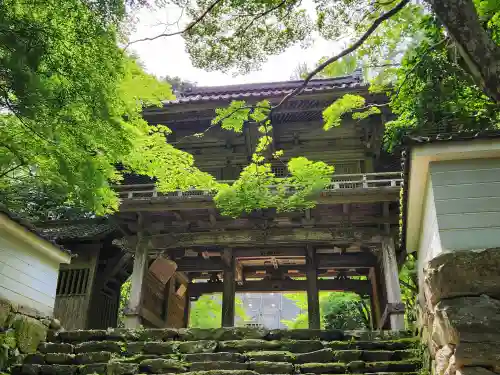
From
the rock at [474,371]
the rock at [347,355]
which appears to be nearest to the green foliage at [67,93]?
the rock at [347,355]

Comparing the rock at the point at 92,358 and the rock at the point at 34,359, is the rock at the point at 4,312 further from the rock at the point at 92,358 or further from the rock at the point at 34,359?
the rock at the point at 92,358

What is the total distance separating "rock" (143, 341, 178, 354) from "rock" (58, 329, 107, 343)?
0.89 meters

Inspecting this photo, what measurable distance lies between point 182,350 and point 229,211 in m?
3.57

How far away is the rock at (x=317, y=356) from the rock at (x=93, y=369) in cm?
262

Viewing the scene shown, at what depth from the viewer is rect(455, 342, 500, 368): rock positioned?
3707 millimetres

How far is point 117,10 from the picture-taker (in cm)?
509

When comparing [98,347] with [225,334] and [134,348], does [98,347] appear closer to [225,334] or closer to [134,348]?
[134,348]

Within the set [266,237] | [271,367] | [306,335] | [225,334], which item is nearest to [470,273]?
[271,367]

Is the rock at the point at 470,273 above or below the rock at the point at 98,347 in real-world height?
above

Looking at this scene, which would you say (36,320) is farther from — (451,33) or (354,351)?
(451,33)

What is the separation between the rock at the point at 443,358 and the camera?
3984 millimetres

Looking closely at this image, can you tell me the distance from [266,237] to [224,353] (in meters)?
5.83

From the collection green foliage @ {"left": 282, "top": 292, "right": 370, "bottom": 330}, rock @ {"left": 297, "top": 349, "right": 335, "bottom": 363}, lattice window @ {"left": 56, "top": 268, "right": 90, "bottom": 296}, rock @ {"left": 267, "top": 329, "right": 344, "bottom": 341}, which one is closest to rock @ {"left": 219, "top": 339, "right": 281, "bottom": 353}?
rock @ {"left": 267, "top": 329, "right": 344, "bottom": 341}

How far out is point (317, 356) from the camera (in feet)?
19.2
